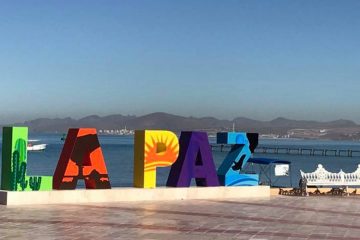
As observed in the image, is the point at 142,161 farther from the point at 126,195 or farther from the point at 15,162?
the point at 15,162

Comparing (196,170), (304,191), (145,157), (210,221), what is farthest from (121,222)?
(304,191)

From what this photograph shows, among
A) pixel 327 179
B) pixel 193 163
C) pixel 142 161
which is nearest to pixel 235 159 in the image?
pixel 193 163

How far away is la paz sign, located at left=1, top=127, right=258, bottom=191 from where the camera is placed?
21750 millimetres

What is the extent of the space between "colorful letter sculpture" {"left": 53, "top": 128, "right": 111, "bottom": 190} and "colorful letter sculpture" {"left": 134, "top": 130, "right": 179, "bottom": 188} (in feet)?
5.49

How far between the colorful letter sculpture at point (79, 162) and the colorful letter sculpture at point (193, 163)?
3.40m

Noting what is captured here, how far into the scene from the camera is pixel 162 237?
1537cm

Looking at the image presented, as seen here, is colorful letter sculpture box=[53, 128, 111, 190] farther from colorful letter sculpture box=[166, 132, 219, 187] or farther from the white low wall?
colorful letter sculpture box=[166, 132, 219, 187]

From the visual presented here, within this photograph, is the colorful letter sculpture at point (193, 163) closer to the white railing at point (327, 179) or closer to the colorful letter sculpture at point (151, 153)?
the colorful letter sculpture at point (151, 153)

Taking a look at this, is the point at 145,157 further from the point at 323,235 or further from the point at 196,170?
the point at 323,235

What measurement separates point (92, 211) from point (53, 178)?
120 inches

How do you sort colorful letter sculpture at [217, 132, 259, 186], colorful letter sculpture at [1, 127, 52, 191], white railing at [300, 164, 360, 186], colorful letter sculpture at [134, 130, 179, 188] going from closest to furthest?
colorful letter sculpture at [1, 127, 52, 191]
colorful letter sculpture at [134, 130, 179, 188]
colorful letter sculpture at [217, 132, 259, 186]
white railing at [300, 164, 360, 186]

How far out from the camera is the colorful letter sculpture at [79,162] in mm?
22656

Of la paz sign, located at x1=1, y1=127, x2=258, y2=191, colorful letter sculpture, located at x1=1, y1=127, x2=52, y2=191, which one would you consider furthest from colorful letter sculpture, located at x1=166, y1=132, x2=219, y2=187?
colorful letter sculpture, located at x1=1, y1=127, x2=52, y2=191

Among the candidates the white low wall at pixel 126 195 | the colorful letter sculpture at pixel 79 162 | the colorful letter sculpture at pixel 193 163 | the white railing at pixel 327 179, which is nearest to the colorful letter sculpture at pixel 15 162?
the white low wall at pixel 126 195
